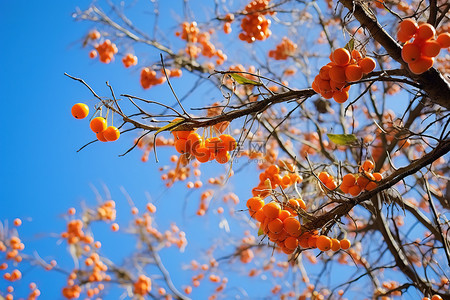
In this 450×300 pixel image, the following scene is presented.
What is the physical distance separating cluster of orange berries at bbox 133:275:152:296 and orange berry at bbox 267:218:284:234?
480cm

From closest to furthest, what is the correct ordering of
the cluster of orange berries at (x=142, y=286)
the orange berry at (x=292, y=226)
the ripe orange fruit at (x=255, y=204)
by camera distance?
1. the orange berry at (x=292, y=226)
2. the ripe orange fruit at (x=255, y=204)
3. the cluster of orange berries at (x=142, y=286)

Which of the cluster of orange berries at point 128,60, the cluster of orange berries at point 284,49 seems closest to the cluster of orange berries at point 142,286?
the cluster of orange berries at point 128,60

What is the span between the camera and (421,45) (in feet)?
4.15

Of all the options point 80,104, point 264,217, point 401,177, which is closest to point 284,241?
point 264,217

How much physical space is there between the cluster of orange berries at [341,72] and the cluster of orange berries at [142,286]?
17.0 feet

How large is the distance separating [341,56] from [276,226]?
0.76m

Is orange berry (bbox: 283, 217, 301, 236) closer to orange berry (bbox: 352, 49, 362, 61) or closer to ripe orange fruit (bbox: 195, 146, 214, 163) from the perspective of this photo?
ripe orange fruit (bbox: 195, 146, 214, 163)

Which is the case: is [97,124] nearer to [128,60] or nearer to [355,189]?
[355,189]

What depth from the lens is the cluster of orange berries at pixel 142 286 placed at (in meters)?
5.66

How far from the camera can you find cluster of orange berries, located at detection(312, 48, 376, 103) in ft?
4.52

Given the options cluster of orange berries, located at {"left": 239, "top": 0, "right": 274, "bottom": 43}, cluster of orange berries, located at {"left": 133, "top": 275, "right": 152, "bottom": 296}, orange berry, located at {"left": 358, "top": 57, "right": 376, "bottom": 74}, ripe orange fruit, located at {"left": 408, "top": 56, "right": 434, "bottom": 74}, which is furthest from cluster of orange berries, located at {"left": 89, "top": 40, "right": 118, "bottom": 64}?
ripe orange fruit, located at {"left": 408, "top": 56, "right": 434, "bottom": 74}

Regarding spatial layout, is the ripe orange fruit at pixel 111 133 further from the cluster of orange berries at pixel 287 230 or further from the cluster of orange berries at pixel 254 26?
the cluster of orange berries at pixel 254 26

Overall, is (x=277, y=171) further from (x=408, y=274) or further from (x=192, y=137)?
(x=408, y=274)

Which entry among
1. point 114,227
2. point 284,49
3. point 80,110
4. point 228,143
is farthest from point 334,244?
point 114,227
